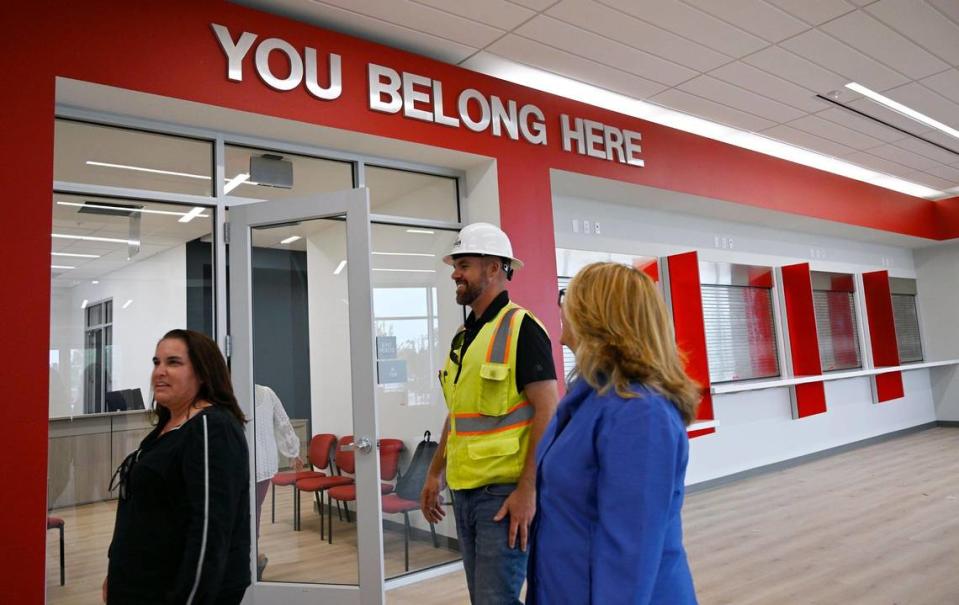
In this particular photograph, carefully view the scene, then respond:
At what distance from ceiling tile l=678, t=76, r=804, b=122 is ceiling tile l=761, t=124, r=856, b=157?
0.95 ft

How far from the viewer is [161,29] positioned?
10.2 feet

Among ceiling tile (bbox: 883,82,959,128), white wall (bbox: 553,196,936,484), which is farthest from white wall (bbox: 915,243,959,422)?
ceiling tile (bbox: 883,82,959,128)

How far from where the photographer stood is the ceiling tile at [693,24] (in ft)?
12.4

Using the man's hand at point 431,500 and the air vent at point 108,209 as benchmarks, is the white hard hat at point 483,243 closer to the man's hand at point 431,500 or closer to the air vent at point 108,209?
the man's hand at point 431,500

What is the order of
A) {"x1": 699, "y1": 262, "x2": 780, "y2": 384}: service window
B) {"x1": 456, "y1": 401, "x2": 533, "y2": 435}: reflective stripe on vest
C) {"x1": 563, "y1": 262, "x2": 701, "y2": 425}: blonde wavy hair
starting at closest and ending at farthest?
{"x1": 563, "y1": 262, "x2": 701, "y2": 425}: blonde wavy hair
{"x1": 456, "y1": 401, "x2": 533, "y2": 435}: reflective stripe on vest
{"x1": 699, "y1": 262, "x2": 780, "y2": 384}: service window

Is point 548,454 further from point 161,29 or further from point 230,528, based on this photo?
point 161,29

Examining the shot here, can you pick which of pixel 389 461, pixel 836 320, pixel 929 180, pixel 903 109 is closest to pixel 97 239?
pixel 389 461

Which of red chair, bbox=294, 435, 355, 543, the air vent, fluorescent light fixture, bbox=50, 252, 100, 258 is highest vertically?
the air vent

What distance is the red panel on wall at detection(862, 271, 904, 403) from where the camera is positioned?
882 cm

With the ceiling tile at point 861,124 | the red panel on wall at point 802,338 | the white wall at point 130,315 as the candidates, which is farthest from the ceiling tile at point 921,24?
the white wall at point 130,315

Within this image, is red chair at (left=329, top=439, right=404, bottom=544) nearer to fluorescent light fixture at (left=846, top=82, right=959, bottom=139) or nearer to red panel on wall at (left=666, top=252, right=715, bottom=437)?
red panel on wall at (left=666, top=252, right=715, bottom=437)

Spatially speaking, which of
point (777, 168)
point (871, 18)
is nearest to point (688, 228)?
point (777, 168)

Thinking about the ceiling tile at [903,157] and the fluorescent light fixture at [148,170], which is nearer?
the fluorescent light fixture at [148,170]

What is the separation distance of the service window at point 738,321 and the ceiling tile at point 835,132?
155 cm
